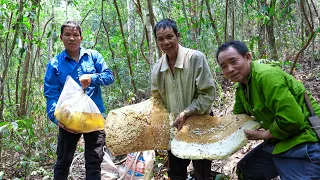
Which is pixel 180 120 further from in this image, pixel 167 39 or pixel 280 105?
pixel 280 105

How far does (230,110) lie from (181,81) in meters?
2.73

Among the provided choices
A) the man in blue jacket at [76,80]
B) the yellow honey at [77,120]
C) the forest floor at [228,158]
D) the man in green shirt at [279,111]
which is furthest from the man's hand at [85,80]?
the forest floor at [228,158]

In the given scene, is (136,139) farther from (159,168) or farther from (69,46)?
(159,168)

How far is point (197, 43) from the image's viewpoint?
20.7ft

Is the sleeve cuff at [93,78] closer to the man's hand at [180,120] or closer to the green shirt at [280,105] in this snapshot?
the man's hand at [180,120]

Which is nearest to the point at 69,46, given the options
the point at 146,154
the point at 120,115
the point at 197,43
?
the point at 120,115

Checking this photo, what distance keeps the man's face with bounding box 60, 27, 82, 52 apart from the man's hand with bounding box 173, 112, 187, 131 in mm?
1254

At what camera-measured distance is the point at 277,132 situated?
1950 millimetres

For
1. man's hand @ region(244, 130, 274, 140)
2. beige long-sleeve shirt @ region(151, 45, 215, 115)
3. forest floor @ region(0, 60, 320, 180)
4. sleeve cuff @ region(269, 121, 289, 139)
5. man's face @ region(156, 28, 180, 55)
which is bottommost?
forest floor @ region(0, 60, 320, 180)

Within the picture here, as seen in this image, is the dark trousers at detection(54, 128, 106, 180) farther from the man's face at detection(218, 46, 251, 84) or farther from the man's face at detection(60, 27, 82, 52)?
the man's face at detection(218, 46, 251, 84)

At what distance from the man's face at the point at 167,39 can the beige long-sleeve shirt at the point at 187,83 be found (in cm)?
9

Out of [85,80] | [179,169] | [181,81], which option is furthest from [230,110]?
[85,80]

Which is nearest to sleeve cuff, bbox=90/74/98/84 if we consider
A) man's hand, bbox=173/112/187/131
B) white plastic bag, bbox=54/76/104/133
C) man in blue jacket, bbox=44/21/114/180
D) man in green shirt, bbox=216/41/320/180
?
man in blue jacket, bbox=44/21/114/180

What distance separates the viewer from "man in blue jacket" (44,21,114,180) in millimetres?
2838
